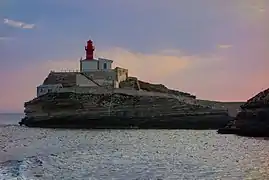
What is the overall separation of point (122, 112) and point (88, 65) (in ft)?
45.9

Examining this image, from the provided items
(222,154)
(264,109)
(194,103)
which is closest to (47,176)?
(222,154)

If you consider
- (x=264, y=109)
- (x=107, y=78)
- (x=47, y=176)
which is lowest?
(x=47, y=176)

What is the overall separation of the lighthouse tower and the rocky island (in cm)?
16

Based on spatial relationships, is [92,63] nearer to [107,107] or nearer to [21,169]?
[107,107]

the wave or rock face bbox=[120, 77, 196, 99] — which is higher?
rock face bbox=[120, 77, 196, 99]

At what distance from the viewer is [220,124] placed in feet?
220

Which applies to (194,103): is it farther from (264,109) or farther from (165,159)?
(165,159)

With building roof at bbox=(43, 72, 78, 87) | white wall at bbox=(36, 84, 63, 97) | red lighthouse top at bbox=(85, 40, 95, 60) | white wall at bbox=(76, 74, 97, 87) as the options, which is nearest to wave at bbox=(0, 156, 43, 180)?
white wall at bbox=(76, 74, 97, 87)

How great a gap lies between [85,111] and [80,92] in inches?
174

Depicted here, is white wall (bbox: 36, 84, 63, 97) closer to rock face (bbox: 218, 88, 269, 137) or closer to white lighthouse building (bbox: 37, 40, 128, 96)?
white lighthouse building (bbox: 37, 40, 128, 96)

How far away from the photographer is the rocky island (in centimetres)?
6838

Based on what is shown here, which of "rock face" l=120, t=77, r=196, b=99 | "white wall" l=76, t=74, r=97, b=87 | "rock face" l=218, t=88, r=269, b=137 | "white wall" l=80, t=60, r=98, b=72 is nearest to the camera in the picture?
"rock face" l=218, t=88, r=269, b=137

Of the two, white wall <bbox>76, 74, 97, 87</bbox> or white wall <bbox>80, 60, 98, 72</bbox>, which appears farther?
white wall <bbox>80, 60, 98, 72</bbox>

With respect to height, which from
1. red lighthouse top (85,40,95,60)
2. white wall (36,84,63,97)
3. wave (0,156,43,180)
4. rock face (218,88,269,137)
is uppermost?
red lighthouse top (85,40,95,60)
